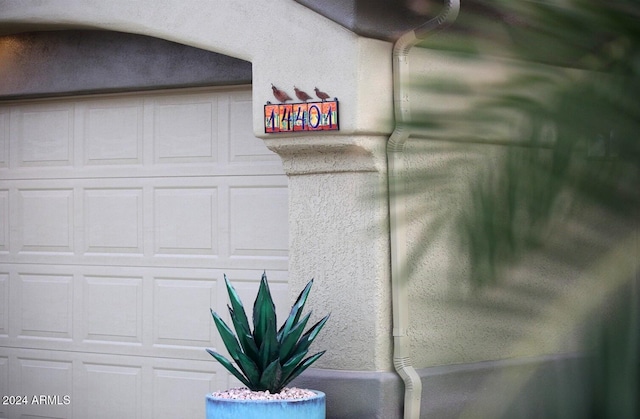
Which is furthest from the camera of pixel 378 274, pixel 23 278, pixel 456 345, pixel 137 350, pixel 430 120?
pixel 23 278

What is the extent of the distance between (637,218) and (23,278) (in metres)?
7.65

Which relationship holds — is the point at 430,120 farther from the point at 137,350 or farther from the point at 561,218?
the point at 137,350

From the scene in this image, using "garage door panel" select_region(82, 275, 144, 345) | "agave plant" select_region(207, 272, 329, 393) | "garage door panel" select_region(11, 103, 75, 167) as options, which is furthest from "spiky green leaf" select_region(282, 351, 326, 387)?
"garage door panel" select_region(11, 103, 75, 167)

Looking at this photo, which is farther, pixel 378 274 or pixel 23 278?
pixel 23 278

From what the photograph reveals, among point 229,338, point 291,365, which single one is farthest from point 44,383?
point 291,365

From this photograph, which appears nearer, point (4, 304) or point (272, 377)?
point (272, 377)

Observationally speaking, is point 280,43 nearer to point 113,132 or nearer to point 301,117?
point 301,117

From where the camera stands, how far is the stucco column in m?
6.05

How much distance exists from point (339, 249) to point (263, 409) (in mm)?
1175

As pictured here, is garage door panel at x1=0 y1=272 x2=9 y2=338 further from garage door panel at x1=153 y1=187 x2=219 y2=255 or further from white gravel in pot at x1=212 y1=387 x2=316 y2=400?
white gravel in pot at x1=212 y1=387 x2=316 y2=400

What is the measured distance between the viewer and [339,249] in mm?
6223

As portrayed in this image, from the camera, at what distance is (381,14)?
605 centimetres

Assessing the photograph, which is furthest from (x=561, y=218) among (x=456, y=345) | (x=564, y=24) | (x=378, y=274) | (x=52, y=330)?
(x=52, y=330)

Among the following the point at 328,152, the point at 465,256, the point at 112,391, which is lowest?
the point at 112,391
